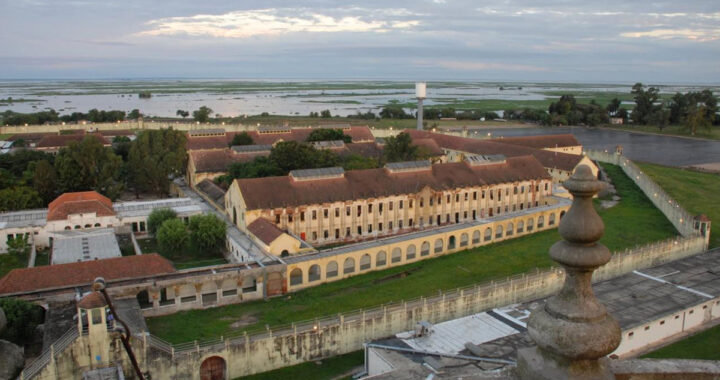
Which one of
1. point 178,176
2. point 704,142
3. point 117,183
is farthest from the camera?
point 704,142

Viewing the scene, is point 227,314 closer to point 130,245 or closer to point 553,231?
point 130,245

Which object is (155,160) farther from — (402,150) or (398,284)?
(398,284)

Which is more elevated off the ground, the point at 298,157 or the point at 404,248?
the point at 298,157

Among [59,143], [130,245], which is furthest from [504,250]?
[59,143]

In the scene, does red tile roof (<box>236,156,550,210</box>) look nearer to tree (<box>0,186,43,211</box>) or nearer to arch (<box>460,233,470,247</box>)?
arch (<box>460,233,470,247</box>)

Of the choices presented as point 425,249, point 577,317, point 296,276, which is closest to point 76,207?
point 296,276

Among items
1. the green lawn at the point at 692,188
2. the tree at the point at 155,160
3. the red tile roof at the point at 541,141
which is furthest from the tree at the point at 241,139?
the green lawn at the point at 692,188
